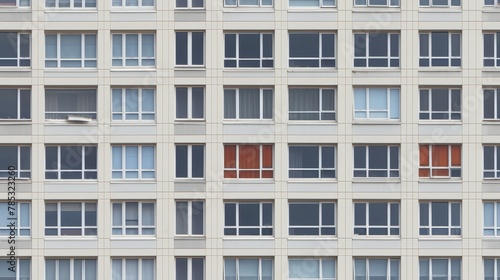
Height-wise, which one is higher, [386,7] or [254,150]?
[386,7]

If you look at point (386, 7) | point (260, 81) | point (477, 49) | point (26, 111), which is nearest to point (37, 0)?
point (26, 111)

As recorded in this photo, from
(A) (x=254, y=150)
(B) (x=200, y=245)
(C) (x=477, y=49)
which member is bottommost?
(B) (x=200, y=245)

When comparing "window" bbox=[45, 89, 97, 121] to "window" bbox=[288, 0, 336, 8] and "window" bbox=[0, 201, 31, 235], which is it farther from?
"window" bbox=[288, 0, 336, 8]

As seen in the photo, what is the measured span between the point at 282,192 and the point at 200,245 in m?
4.24

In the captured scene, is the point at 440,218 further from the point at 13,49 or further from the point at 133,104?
the point at 13,49

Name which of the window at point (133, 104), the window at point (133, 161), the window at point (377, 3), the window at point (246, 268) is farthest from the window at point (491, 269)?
the window at point (133, 104)

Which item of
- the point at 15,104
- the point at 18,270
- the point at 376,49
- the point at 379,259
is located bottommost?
the point at 18,270

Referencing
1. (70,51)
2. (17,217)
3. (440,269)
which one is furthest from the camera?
(70,51)

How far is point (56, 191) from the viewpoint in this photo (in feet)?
206

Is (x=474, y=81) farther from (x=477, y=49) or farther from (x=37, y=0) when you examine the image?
(x=37, y=0)

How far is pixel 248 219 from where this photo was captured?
62969mm

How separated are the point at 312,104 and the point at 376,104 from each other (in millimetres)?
2817

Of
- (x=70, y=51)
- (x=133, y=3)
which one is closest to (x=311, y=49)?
(x=133, y=3)

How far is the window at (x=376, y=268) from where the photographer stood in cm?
6284
